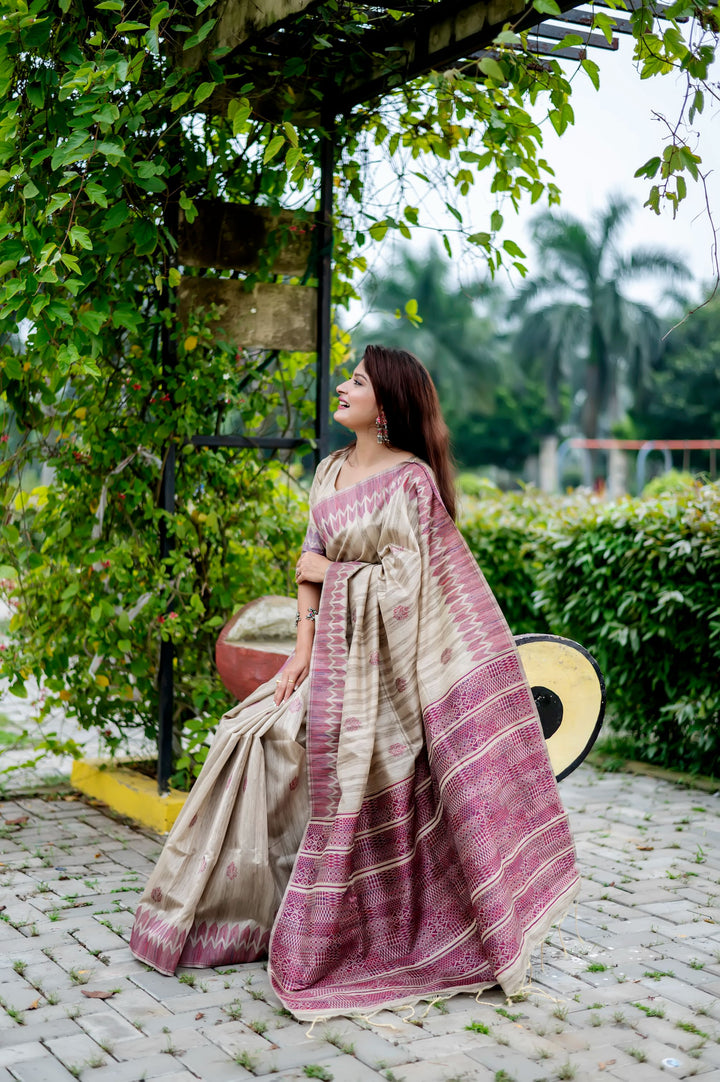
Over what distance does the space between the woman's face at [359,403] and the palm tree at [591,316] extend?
1848 inches

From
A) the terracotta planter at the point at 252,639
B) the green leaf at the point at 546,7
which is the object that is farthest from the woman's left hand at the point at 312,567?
the green leaf at the point at 546,7

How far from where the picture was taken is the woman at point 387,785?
3.35 meters

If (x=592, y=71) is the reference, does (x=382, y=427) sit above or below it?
below

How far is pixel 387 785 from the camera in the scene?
3457 mm

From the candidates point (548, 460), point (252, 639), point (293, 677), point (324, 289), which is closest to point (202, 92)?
point (324, 289)

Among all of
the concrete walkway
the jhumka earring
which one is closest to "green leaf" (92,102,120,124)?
the jhumka earring

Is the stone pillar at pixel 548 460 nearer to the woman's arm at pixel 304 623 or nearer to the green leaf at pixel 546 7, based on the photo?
the woman's arm at pixel 304 623

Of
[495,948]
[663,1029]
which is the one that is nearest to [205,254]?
[495,948]

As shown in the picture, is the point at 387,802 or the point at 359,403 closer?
the point at 387,802

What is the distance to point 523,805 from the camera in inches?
138

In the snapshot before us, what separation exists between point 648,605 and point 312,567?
116 inches

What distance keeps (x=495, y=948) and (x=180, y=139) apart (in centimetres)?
308

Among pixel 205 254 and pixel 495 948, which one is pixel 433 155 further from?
pixel 495 948

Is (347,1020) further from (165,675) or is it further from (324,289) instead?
(324,289)
